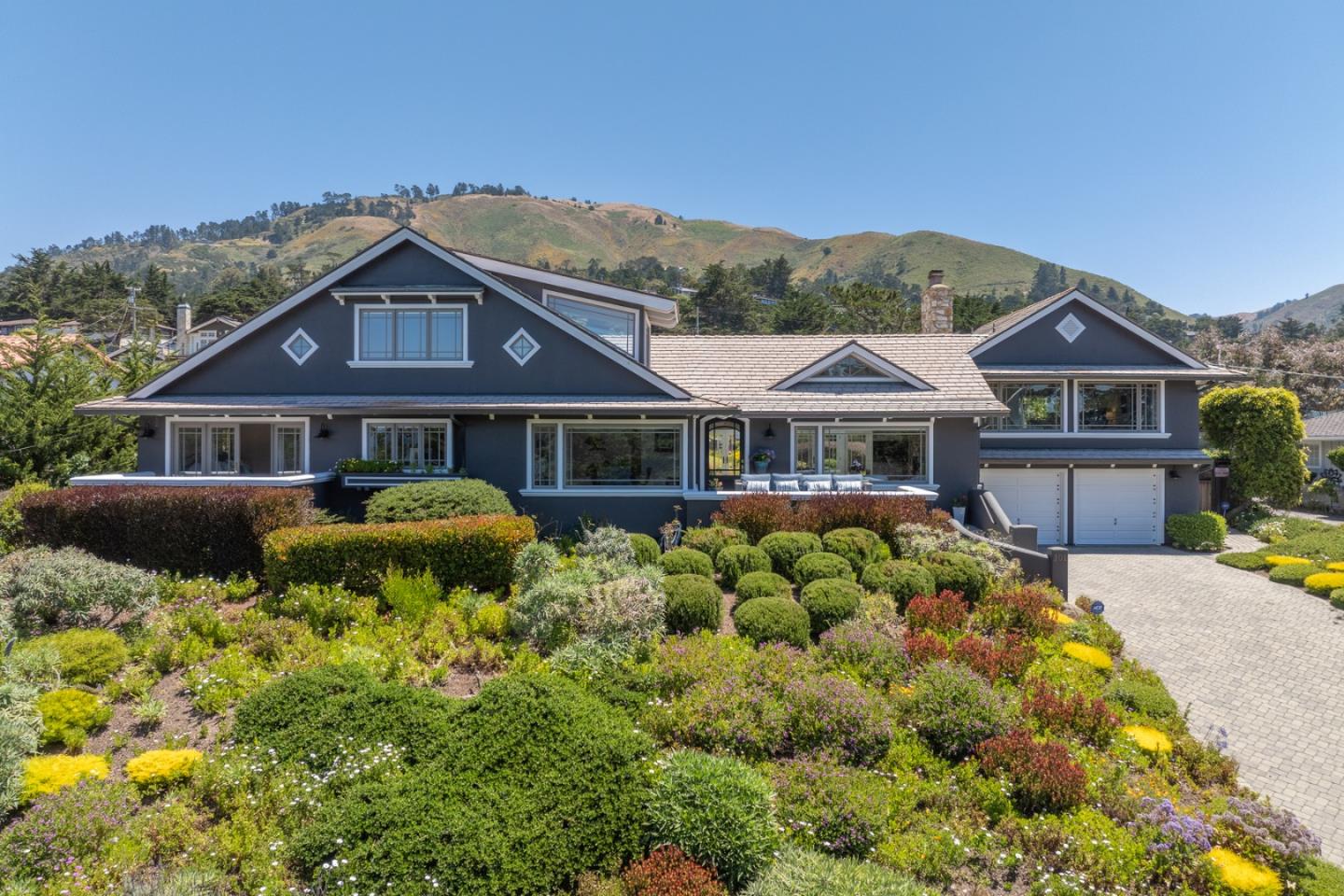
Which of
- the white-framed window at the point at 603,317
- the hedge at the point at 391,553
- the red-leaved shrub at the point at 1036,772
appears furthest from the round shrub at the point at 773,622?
the white-framed window at the point at 603,317

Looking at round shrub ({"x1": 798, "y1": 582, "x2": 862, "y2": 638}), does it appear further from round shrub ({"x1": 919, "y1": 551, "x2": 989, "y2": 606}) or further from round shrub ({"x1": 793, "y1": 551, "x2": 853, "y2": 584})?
round shrub ({"x1": 919, "y1": 551, "x2": 989, "y2": 606})

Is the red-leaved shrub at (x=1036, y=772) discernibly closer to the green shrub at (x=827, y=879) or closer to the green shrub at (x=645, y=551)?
the green shrub at (x=827, y=879)

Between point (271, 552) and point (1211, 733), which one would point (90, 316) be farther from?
point (1211, 733)

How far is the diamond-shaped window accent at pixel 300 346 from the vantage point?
16.4m

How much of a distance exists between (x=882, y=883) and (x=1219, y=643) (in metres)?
10.8

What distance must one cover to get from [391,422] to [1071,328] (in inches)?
819

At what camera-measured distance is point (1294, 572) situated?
15.8 m

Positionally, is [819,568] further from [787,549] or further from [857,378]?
[857,378]

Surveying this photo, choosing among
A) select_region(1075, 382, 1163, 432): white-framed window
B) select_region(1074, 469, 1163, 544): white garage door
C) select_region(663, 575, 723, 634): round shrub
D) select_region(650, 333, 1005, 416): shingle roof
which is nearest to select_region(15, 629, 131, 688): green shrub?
select_region(663, 575, 723, 634): round shrub

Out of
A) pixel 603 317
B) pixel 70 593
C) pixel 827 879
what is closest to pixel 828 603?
pixel 827 879

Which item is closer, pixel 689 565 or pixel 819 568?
pixel 819 568

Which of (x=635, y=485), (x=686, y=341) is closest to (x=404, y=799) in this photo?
(x=635, y=485)

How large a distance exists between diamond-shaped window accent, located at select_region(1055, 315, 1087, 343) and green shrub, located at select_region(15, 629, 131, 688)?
24.4 m

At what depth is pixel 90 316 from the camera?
5062cm
